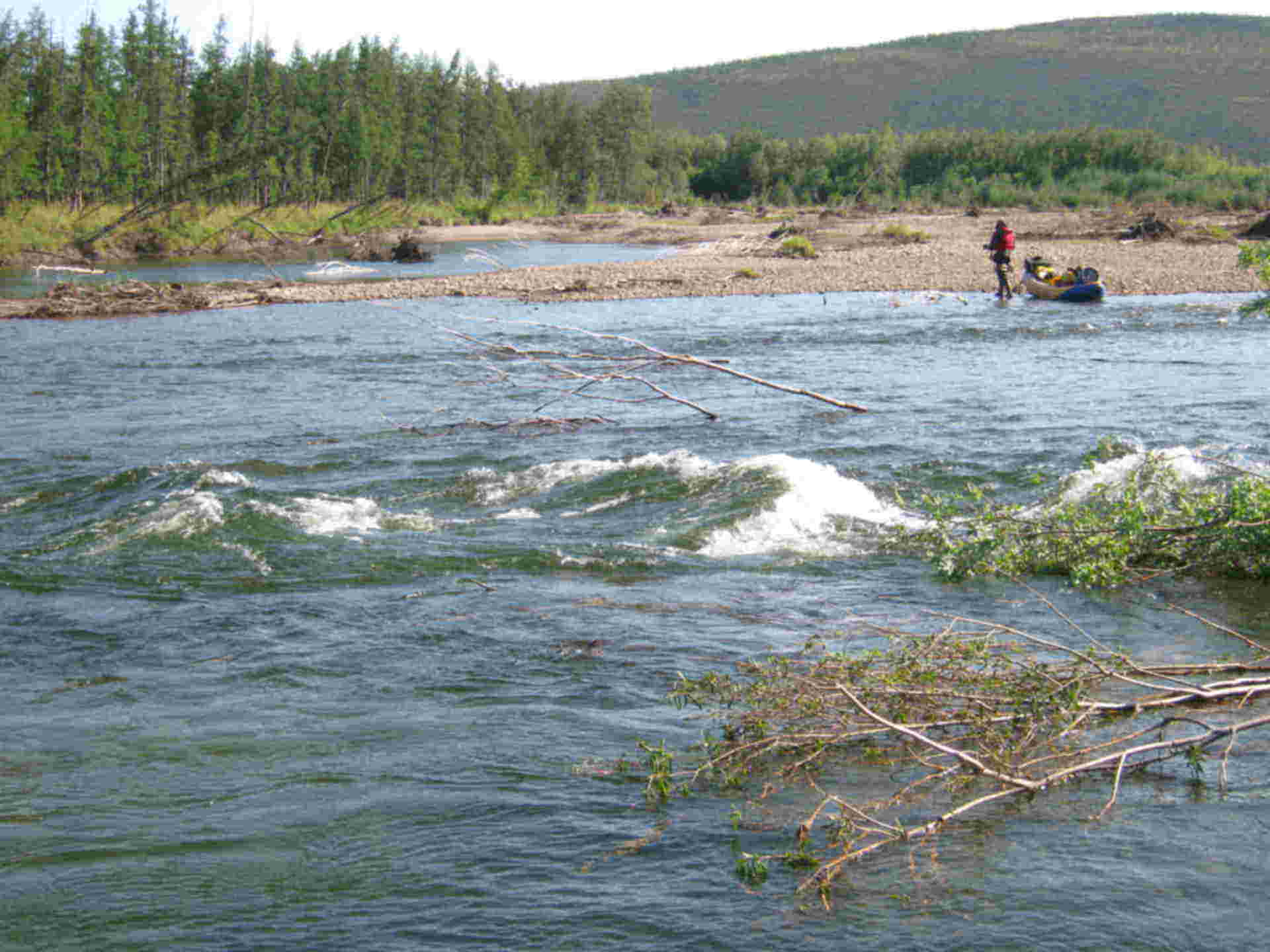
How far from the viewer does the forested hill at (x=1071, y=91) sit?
14588 cm

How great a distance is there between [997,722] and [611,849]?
70.8 inches

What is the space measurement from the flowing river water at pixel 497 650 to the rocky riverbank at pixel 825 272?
13.1 meters

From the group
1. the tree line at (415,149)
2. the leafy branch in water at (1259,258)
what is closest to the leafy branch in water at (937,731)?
the leafy branch in water at (1259,258)

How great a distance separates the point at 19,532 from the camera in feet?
34.8

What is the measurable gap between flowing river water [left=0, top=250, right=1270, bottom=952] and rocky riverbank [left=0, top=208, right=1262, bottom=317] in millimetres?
13073

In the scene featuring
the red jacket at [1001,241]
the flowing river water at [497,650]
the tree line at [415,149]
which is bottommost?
the flowing river water at [497,650]

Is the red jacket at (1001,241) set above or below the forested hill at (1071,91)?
below

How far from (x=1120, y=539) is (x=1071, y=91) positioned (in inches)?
7018

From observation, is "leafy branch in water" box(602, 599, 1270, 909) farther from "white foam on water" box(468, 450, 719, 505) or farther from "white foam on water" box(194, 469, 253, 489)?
"white foam on water" box(194, 469, 253, 489)

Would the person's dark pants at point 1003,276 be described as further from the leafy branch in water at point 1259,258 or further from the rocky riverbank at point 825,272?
the leafy branch in water at point 1259,258

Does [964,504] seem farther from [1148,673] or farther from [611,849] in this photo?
[611,849]

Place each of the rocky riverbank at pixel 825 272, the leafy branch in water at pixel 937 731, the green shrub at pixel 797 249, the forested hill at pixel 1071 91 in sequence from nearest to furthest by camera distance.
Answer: the leafy branch in water at pixel 937 731, the rocky riverbank at pixel 825 272, the green shrub at pixel 797 249, the forested hill at pixel 1071 91

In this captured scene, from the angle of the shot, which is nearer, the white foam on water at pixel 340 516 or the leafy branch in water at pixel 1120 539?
the leafy branch in water at pixel 1120 539

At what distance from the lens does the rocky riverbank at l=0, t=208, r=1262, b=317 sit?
98.4ft
